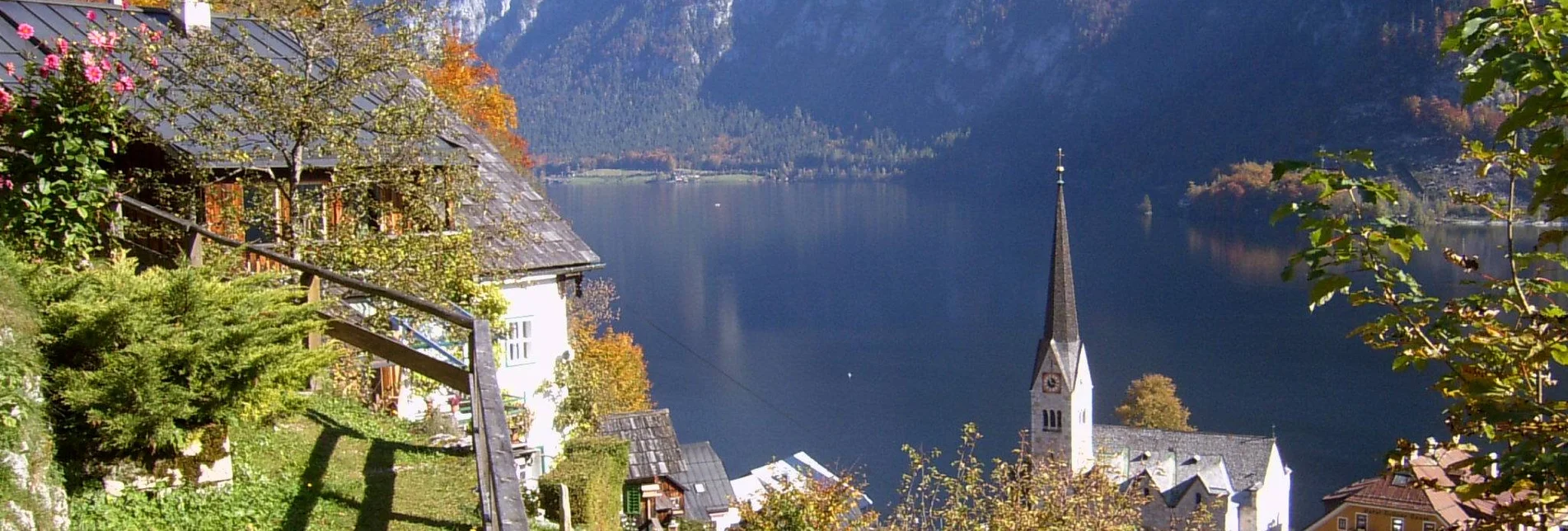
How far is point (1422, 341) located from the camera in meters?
3.88

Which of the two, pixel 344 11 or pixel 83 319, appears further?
pixel 344 11

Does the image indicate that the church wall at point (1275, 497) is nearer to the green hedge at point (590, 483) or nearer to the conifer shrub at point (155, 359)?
the green hedge at point (590, 483)

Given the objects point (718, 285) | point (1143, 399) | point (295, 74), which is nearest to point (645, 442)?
point (295, 74)

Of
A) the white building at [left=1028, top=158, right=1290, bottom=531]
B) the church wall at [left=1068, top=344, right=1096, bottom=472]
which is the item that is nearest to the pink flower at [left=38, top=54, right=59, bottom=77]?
the white building at [left=1028, top=158, right=1290, bottom=531]

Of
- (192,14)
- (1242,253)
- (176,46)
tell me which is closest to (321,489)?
(176,46)

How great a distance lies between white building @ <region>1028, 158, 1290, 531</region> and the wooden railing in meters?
35.8

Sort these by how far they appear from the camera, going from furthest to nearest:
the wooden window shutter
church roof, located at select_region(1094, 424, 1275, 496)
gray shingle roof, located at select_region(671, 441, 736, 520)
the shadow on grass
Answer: church roof, located at select_region(1094, 424, 1275, 496) → gray shingle roof, located at select_region(671, 441, 736, 520) → the wooden window shutter → the shadow on grass

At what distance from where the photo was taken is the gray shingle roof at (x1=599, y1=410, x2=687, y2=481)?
51.8ft

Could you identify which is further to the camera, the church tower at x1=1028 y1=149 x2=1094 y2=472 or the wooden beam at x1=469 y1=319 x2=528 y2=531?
the church tower at x1=1028 y1=149 x2=1094 y2=472

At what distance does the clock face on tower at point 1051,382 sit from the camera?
45.6 metres

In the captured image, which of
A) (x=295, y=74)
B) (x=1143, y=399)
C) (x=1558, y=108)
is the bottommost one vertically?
(x=1143, y=399)

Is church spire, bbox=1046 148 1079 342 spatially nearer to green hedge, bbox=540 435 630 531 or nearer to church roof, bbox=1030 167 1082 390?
church roof, bbox=1030 167 1082 390

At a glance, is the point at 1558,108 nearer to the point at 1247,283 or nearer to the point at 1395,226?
the point at 1395,226

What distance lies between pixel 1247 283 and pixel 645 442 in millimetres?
69182
